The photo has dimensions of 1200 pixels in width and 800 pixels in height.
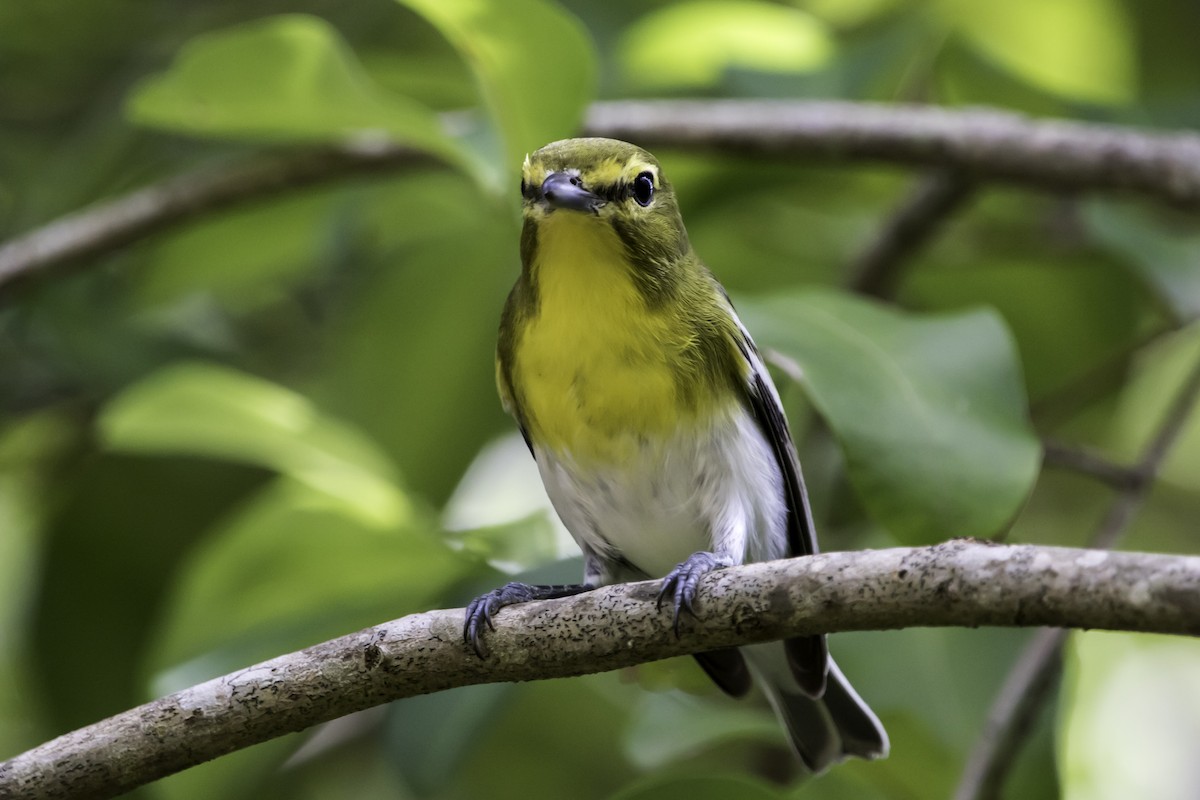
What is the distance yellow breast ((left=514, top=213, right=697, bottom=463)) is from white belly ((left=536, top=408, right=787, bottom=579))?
7 cm

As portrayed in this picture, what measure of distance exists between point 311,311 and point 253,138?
1.23m

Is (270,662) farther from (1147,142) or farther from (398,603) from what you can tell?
(1147,142)

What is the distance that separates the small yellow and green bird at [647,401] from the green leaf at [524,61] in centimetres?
32

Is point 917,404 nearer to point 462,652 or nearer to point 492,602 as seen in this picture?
point 492,602

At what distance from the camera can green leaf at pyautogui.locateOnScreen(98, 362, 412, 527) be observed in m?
3.53

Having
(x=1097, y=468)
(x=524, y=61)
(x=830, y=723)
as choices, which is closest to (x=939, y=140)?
(x=1097, y=468)

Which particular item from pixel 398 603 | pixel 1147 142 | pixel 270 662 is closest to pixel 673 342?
pixel 398 603

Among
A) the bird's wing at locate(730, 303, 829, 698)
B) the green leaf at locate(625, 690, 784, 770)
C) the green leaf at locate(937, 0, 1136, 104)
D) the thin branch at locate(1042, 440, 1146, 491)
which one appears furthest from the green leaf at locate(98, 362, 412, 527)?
the green leaf at locate(937, 0, 1136, 104)

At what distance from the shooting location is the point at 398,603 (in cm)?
353

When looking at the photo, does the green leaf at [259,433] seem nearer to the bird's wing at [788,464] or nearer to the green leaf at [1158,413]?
the bird's wing at [788,464]

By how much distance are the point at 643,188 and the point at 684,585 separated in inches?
45.7

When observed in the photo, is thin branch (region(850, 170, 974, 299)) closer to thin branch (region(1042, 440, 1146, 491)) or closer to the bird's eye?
thin branch (region(1042, 440, 1146, 491))

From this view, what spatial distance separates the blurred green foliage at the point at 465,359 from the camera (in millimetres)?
3311

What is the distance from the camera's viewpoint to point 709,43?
455 centimetres
